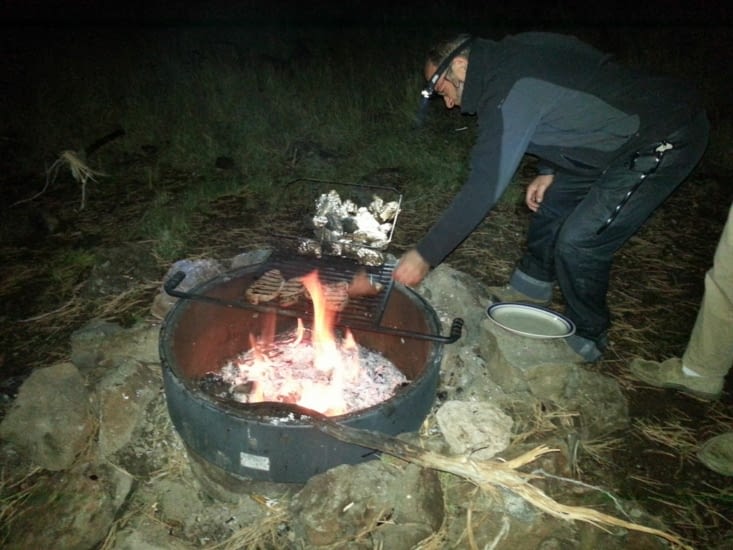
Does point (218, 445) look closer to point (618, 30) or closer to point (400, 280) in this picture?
point (400, 280)

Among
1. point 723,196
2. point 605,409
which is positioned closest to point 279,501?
point 605,409

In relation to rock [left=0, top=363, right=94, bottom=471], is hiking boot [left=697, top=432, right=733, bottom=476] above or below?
above

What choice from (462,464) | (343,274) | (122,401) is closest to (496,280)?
(343,274)

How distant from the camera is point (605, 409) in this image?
3072 mm

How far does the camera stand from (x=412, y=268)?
9.95ft

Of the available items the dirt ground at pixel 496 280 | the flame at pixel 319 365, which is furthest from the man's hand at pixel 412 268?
the dirt ground at pixel 496 280

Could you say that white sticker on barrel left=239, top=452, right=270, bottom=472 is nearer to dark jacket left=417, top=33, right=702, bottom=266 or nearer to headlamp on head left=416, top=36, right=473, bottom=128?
dark jacket left=417, top=33, right=702, bottom=266

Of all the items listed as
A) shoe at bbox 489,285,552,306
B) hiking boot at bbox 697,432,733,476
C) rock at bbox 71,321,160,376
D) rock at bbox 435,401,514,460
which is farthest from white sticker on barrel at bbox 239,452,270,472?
hiking boot at bbox 697,432,733,476

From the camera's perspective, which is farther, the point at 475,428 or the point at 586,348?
the point at 586,348

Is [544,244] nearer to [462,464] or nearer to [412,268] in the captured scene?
[412,268]

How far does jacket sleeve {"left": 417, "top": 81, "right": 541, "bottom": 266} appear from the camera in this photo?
9.25 ft

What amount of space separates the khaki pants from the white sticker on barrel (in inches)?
106

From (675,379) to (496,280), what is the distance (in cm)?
155

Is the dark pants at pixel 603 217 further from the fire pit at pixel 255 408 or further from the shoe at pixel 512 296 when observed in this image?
the fire pit at pixel 255 408
